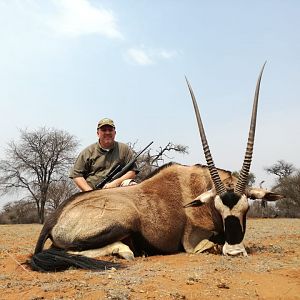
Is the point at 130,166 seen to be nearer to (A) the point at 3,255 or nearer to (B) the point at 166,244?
(B) the point at 166,244

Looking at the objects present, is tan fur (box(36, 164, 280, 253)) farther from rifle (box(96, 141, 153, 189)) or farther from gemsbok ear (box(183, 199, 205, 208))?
rifle (box(96, 141, 153, 189))

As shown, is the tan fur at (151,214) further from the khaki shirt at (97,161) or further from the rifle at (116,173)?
the khaki shirt at (97,161)

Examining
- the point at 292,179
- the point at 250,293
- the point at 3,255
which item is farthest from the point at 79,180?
the point at 292,179

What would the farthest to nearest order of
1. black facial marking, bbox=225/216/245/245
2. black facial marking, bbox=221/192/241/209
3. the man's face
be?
the man's face, black facial marking, bbox=221/192/241/209, black facial marking, bbox=225/216/245/245

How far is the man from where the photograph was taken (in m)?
6.55

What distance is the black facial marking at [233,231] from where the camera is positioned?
466 cm

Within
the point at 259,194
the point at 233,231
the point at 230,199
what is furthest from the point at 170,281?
the point at 259,194

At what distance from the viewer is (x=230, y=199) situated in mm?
4816

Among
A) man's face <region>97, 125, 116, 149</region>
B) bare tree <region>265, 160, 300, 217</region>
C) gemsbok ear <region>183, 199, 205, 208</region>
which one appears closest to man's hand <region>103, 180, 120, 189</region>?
man's face <region>97, 125, 116, 149</region>

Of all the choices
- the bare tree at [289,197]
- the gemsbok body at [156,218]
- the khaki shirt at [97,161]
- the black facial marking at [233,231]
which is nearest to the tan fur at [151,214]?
the gemsbok body at [156,218]

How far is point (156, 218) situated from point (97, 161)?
1.86 meters

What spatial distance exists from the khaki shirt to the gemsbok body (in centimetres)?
108

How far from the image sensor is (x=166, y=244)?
5098 millimetres

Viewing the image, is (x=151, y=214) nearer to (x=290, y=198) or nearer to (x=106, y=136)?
(x=106, y=136)
